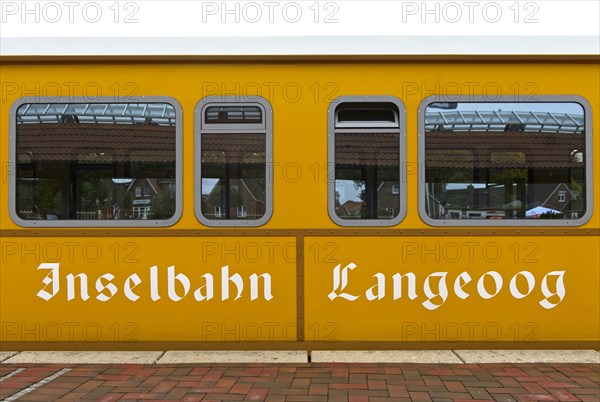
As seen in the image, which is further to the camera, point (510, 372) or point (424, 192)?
point (424, 192)

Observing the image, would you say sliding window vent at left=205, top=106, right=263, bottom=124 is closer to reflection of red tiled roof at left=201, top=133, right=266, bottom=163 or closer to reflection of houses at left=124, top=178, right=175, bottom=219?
reflection of red tiled roof at left=201, top=133, right=266, bottom=163

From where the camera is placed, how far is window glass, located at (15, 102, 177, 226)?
3986 millimetres

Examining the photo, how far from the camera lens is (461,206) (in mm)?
4000

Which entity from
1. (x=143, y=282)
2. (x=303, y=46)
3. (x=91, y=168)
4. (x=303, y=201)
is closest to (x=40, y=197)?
(x=91, y=168)

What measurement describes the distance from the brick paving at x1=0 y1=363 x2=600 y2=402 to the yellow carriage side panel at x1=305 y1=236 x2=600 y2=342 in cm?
28

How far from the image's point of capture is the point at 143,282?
399 cm

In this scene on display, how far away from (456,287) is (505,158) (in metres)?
1.05

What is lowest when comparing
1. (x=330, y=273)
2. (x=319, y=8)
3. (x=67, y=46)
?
(x=330, y=273)

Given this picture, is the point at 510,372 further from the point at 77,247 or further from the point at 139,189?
the point at 77,247

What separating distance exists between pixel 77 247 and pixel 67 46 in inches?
59.9

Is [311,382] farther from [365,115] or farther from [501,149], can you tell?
[501,149]


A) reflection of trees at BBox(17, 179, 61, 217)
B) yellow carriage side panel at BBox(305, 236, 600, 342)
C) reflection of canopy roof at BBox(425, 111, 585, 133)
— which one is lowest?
yellow carriage side panel at BBox(305, 236, 600, 342)

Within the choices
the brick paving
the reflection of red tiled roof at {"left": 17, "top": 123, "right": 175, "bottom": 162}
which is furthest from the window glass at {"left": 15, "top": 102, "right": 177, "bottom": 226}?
the brick paving

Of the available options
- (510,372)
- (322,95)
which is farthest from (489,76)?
(510,372)
